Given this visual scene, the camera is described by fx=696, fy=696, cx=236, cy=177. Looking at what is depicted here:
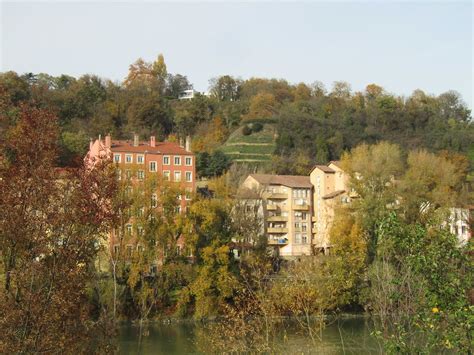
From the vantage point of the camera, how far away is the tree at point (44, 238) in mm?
9820

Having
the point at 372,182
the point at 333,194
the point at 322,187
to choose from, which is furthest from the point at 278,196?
the point at 372,182

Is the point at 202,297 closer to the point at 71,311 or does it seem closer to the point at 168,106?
the point at 71,311

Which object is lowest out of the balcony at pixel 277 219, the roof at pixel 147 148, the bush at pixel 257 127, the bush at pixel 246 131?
the balcony at pixel 277 219

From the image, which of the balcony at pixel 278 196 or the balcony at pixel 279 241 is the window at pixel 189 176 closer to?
the balcony at pixel 278 196

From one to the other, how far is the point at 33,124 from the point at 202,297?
35604 millimetres

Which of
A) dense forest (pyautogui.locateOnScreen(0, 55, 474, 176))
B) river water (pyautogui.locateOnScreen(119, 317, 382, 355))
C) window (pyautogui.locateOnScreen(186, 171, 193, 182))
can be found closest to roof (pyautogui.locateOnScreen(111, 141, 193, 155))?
window (pyautogui.locateOnScreen(186, 171, 193, 182))

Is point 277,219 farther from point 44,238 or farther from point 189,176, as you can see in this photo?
point 44,238

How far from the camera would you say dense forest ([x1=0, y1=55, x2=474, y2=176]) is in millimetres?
90062

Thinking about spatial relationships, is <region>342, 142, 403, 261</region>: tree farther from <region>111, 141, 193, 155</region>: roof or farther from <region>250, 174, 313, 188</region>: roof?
<region>111, 141, 193, 155</region>: roof

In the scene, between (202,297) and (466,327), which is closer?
(466,327)

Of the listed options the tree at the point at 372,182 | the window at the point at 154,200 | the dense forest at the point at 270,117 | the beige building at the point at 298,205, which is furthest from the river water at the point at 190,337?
the dense forest at the point at 270,117

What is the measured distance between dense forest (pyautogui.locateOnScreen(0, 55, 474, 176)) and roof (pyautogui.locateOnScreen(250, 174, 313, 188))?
8.32 m

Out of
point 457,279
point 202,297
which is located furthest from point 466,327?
point 202,297

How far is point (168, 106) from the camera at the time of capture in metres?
116
